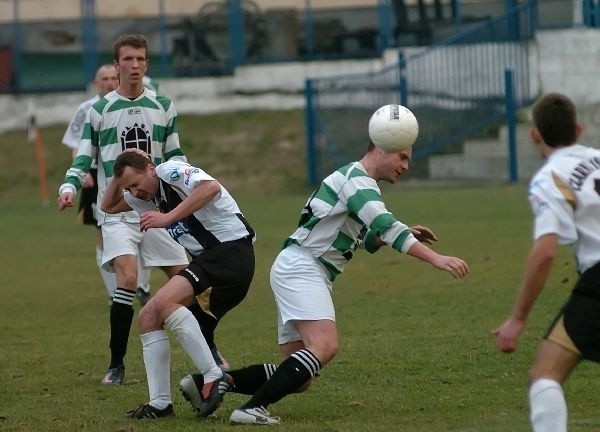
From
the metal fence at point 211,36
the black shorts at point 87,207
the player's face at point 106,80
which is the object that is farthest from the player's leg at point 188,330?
the metal fence at point 211,36

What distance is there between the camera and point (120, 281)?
9500mm

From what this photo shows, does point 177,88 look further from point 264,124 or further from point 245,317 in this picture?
point 245,317

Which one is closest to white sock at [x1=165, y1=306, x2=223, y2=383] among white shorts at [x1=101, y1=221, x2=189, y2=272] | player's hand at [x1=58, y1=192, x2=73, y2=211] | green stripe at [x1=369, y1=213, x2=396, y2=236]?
green stripe at [x1=369, y1=213, x2=396, y2=236]

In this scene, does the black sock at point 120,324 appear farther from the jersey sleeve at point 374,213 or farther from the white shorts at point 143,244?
the jersey sleeve at point 374,213

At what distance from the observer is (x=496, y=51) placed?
2741 cm

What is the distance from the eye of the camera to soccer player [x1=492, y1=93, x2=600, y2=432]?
18.7ft

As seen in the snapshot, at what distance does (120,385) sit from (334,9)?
24432mm

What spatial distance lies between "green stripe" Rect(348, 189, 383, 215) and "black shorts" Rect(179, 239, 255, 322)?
3.14 ft

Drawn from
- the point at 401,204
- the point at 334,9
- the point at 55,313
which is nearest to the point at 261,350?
the point at 55,313

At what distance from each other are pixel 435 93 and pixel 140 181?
19502 mm

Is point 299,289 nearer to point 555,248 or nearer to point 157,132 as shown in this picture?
point 555,248

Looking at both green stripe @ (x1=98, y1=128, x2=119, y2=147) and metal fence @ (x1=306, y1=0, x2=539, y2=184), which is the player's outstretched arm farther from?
metal fence @ (x1=306, y1=0, x2=539, y2=184)

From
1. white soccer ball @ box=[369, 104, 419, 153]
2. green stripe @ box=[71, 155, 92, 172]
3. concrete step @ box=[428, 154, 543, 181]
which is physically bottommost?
concrete step @ box=[428, 154, 543, 181]

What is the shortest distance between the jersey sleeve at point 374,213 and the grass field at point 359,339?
959 mm
